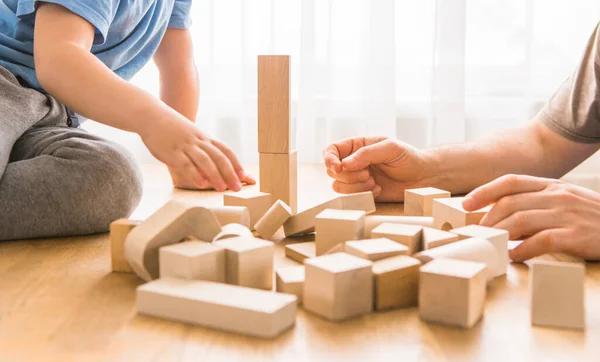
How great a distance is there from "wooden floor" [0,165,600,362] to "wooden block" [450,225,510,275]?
0.09 ft

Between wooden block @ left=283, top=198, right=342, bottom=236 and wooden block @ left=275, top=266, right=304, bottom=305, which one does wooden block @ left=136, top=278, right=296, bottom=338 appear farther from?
wooden block @ left=283, top=198, right=342, bottom=236

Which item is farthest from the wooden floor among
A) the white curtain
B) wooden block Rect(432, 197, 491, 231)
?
the white curtain

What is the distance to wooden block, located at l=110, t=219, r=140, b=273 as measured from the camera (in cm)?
81

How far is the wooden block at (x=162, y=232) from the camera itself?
2.41ft

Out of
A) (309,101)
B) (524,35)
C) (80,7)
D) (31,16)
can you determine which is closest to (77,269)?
(80,7)

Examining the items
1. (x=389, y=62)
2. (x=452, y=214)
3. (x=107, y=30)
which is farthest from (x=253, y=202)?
(x=389, y=62)

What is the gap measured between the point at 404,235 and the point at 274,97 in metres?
0.35

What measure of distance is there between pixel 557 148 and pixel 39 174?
94 cm

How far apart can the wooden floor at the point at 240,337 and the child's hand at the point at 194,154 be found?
0.65 ft

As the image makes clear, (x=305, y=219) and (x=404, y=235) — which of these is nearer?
(x=404, y=235)

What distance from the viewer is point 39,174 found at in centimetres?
101

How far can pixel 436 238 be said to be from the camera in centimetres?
79

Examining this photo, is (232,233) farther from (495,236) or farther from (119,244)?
(495,236)

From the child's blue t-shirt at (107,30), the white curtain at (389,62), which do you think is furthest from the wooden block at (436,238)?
the white curtain at (389,62)
